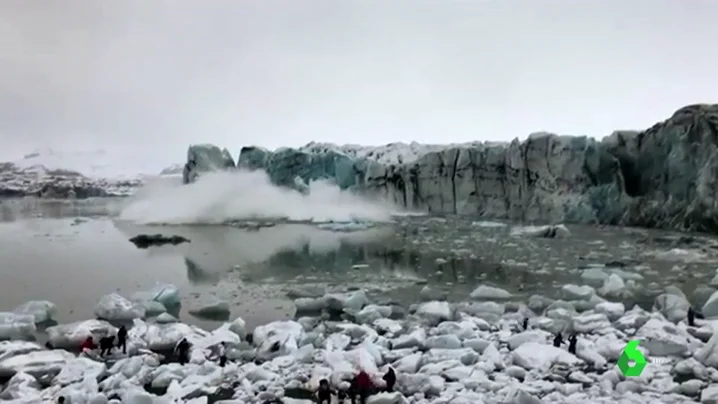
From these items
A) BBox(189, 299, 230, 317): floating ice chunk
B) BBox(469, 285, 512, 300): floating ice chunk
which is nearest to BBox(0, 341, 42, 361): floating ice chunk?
BBox(189, 299, 230, 317): floating ice chunk

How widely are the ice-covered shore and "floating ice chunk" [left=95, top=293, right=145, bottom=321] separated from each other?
A: 20 millimetres

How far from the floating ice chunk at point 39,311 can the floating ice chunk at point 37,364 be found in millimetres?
1926

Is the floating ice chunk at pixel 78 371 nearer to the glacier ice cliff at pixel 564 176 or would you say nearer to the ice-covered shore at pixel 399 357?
the ice-covered shore at pixel 399 357

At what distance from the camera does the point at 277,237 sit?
1953 centimetres

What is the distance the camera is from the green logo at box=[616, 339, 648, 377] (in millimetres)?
5668

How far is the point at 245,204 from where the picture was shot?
28062mm

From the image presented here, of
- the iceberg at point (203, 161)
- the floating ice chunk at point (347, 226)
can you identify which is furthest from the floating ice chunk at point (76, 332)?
the iceberg at point (203, 161)

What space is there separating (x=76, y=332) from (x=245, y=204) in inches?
837

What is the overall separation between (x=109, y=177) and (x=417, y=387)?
8378 centimetres

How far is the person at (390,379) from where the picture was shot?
5402 millimetres

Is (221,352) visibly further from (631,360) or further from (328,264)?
(328,264)

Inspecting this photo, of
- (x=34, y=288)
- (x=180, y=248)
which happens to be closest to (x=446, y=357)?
(x=34, y=288)

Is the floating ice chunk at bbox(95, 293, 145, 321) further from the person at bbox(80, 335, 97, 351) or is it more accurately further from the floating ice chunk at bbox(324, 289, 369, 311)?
the floating ice chunk at bbox(324, 289, 369, 311)

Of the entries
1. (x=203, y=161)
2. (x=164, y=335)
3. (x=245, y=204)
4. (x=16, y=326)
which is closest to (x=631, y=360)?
(x=164, y=335)
